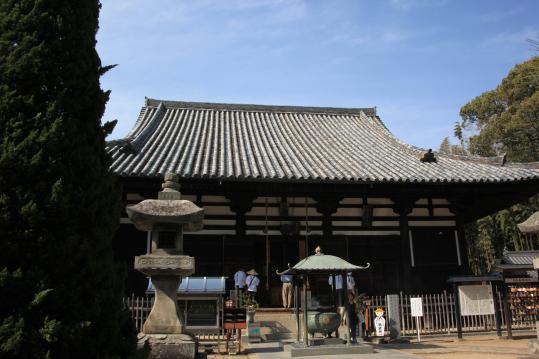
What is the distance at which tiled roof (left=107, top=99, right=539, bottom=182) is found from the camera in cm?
1267

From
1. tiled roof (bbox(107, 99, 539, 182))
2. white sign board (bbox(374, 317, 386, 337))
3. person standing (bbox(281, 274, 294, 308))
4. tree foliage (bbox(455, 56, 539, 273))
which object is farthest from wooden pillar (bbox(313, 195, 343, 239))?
tree foliage (bbox(455, 56, 539, 273))

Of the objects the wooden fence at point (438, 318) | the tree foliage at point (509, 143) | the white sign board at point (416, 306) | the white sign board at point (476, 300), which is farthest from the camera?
Result: the tree foliage at point (509, 143)

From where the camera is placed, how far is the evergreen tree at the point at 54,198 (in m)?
3.48

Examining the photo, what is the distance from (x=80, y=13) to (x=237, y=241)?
32.8 feet

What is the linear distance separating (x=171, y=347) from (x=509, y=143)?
34.5 metres

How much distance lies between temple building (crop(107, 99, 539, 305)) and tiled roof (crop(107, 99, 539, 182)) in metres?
0.06

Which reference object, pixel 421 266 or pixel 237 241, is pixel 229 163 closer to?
pixel 237 241

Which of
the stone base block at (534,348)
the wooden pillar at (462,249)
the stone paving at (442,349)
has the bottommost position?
the stone paving at (442,349)

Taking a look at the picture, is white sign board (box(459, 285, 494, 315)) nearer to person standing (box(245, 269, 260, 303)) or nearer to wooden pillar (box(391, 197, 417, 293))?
wooden pillar (box(391, 197, 417, 293))

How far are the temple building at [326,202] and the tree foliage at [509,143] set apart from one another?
752 inches

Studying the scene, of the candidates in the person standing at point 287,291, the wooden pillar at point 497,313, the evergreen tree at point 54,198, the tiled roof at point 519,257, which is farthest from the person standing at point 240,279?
the tiled roof at point 519,257

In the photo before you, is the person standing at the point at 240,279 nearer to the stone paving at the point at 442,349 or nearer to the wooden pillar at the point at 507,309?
the stone paving at the point at 442,349

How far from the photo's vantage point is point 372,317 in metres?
12.3

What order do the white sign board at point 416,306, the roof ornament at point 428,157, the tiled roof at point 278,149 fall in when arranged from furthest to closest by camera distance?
1. the roof ornament at point 428,157
2. the tiled roof at point 278,149
3. the white sign board at point 416,306
